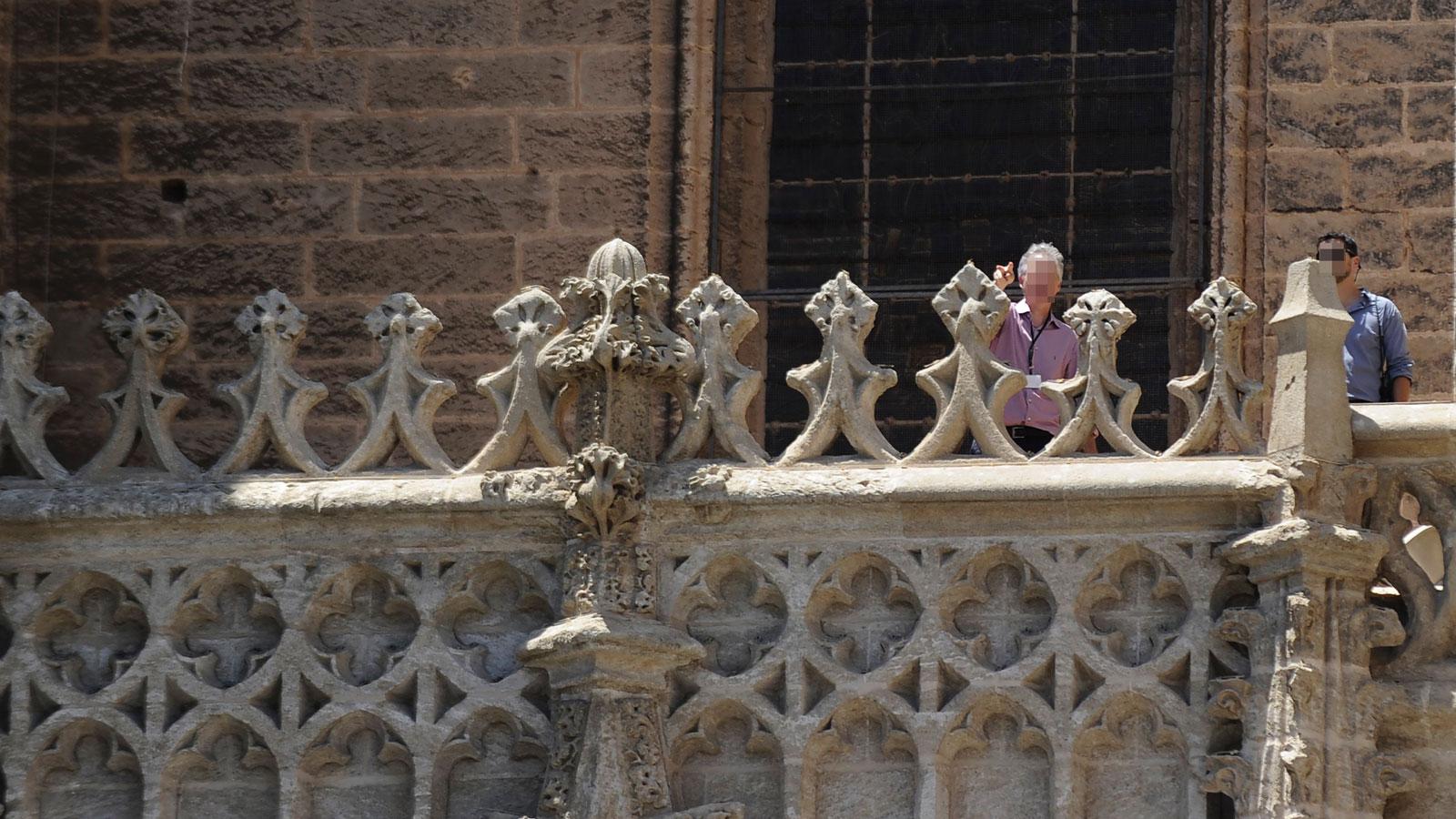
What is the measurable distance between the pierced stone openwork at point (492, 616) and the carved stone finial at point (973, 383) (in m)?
1.27

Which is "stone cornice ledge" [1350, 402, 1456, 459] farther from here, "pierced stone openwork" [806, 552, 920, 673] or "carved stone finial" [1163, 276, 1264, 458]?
"pierced stone openwork" [806, 552, 920, 673]

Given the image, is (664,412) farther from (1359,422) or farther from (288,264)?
(1359,422)

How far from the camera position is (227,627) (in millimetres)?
12062

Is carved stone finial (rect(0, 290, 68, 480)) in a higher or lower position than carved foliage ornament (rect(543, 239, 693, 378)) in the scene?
lower

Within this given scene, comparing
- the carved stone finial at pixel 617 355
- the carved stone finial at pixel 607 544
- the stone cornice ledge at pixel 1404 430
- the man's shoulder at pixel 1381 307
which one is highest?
the man's shoulder at pixel 1381 307

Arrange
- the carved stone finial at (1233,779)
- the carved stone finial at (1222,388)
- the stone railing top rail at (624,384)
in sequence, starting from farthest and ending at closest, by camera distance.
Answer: the stone railing top rail at (624,384)
the carved stone finial at (1222,388)
the carved stone finial at (1233,779)

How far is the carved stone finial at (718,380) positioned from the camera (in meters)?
11.9

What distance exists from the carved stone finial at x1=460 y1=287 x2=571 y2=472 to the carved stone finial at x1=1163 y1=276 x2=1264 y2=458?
193 centimetres

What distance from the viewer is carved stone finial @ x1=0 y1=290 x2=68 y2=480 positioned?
40.2 feet

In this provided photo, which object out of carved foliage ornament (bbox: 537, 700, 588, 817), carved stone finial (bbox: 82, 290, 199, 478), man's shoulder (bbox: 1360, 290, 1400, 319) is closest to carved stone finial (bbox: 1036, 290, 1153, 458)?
man's shoulder (bbox: 1360, 290, 1400, 319)

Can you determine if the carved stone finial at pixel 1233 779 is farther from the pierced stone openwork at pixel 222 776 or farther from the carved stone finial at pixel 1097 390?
the pierced stone openwork at pixel 222 776

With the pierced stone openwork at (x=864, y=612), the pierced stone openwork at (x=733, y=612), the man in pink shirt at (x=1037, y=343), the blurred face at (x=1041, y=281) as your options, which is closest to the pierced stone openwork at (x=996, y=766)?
the pierced stone openwork at (x=864, y=612)

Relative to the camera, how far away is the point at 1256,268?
585 inches

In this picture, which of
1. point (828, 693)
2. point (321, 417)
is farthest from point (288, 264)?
point (828, 693)
